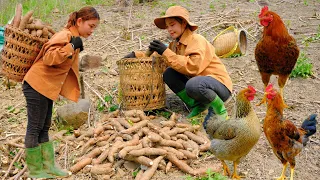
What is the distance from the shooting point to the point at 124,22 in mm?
8422

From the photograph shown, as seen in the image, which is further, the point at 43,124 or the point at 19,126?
the point at 19,126

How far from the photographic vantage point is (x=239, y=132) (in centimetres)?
332

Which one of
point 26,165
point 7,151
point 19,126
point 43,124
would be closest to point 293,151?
point 43,124

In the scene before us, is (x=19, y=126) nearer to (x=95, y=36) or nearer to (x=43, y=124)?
(x=43, y=124)

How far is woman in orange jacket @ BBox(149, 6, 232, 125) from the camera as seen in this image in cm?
435

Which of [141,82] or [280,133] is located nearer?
[280,133]

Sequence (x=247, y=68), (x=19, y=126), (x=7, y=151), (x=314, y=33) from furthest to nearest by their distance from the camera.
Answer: (x=314, y=33) → (x=247, y=68) → (x=19, y=126) → (x=7, y=151)

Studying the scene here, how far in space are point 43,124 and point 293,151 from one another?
2338 millimetres

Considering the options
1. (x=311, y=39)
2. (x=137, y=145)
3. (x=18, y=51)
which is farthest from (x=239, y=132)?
(x=311, y=39)

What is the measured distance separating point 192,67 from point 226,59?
2.28m

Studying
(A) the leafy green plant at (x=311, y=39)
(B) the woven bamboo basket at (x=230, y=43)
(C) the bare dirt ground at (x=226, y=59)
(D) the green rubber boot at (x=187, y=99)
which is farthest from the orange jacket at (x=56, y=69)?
(A) the leafy green plant at (x=311, y=39)

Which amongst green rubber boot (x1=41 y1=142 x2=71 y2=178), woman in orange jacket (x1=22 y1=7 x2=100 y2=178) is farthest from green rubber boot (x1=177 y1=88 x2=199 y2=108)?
green rubber boot (x1=41 y1=142 x2=71 y2=178)

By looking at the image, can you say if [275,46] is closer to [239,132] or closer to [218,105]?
[218,105]

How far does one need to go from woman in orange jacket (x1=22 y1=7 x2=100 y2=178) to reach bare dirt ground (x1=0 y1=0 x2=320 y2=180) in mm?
363
